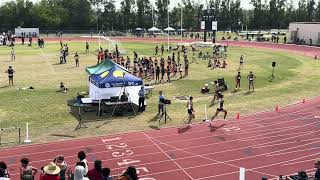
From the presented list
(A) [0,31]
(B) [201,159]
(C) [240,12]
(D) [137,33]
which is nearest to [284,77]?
(B) [201,159]

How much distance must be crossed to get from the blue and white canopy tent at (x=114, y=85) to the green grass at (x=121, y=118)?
1512 mm

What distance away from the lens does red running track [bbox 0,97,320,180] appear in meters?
16.0

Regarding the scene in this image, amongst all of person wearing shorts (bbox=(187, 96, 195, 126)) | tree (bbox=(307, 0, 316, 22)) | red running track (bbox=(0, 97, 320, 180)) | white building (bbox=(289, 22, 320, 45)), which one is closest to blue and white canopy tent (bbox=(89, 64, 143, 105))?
person wearing shorts (bbox=(187, 96, 195, 126))

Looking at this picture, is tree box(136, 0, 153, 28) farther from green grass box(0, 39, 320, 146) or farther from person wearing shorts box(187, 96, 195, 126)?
person wearing shorts box(187, 96, 195, 126)

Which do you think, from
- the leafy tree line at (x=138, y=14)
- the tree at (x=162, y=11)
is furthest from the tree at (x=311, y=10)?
the tree at (x=162, y=11)

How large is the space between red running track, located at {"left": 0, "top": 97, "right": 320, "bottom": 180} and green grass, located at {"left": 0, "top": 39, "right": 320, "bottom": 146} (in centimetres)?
175

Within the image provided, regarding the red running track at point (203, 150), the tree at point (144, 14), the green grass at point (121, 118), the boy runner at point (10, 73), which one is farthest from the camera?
the tree at point (144, 14)

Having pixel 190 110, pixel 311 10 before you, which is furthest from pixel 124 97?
pixel 311 10

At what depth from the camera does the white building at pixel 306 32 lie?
65438 millimetres

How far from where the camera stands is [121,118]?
23062mm

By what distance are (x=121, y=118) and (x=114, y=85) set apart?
203 cm

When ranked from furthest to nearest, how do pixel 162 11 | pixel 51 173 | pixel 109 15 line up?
1. pixel 162 11
2. pixel 109 15
3. pixel 51 173

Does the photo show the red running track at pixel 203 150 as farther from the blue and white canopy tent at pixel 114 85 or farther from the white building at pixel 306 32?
the white building at pixel 306 32

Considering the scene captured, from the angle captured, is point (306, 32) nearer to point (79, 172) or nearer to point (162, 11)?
point (162, 11)
